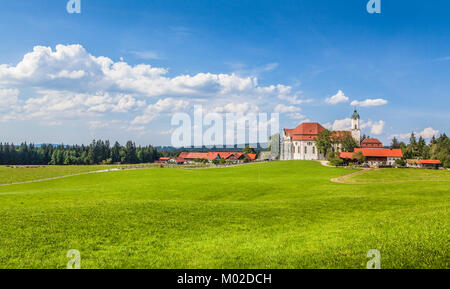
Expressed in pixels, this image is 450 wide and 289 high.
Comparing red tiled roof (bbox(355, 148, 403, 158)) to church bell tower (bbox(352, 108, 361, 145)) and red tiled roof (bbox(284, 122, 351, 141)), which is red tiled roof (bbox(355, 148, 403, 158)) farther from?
church bell tower (bbox(352, 108, 361, 145))

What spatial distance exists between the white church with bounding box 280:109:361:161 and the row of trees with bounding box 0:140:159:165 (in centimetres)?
10266

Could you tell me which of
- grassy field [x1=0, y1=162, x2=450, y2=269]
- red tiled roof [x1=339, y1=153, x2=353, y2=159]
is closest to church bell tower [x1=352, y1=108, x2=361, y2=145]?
red tiled roof [x1=339, y1=153, x2=353, y2=159]

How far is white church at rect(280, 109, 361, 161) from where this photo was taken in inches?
4656

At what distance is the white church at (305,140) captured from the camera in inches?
4656

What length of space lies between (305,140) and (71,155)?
140m

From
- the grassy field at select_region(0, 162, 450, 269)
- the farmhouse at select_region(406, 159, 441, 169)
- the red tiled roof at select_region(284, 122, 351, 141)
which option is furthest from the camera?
the red tiled roof at select_region(284, 122, 351, 141)

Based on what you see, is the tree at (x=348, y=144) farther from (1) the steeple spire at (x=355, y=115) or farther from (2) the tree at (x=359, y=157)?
(1) the steeple spire at (x=355, y=115)

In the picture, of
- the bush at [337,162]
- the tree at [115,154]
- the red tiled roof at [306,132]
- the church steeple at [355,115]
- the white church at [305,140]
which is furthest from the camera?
the tree at [115,154]

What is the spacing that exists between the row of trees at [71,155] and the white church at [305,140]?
103m

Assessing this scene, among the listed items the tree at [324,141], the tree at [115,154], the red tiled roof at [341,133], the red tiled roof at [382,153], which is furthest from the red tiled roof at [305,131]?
the tree at [115,154]

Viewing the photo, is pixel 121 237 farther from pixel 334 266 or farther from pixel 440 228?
pixel 440 228

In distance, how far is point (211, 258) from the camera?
404 inches
